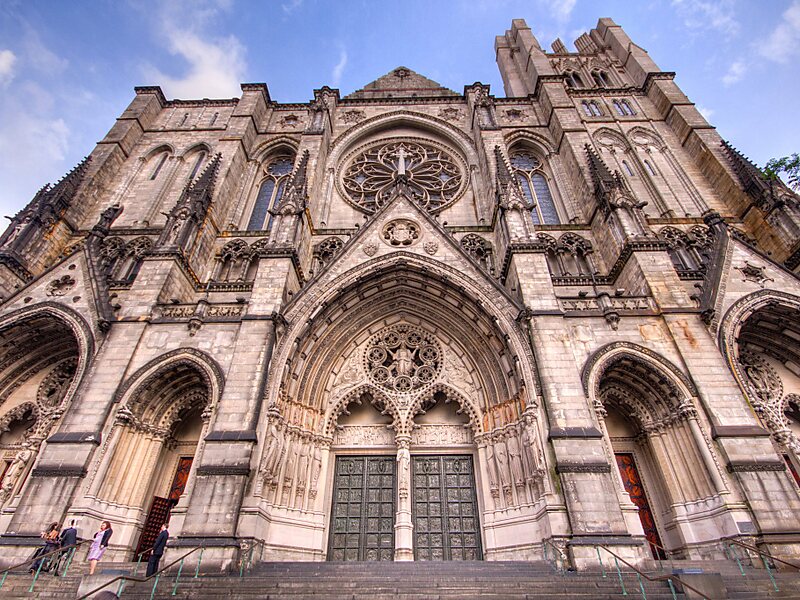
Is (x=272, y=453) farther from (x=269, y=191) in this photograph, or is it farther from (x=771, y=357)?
(x=269, y=191)

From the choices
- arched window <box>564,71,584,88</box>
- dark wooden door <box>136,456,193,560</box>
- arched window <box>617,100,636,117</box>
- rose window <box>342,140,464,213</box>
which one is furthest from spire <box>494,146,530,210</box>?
arched window <box>564,71,584,88</box>

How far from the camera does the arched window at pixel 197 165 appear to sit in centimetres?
1809

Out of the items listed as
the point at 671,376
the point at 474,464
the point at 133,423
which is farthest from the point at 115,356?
the point at 671,376

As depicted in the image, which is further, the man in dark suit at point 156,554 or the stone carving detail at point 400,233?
the stone carving detail at point 400,233

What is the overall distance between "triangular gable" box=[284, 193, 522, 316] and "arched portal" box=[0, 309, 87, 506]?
623 centimetres

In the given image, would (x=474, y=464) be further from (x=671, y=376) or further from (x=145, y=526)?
(x=145, y=526)

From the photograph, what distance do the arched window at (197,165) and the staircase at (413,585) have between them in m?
15.2

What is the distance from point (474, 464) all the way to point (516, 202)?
7677 mm

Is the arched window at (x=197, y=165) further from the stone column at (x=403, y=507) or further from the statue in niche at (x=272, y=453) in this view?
the stone column at (x=403, y=507)

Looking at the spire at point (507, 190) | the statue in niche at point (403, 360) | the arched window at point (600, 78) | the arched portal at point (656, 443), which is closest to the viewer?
the arched portal at point (656, 443)

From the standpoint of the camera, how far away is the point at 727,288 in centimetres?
1066

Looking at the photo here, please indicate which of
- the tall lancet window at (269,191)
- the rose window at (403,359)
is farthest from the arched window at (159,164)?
the rose window at (403,359)

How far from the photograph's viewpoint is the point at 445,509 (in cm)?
985

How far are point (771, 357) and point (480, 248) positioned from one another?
8721 millimetres
